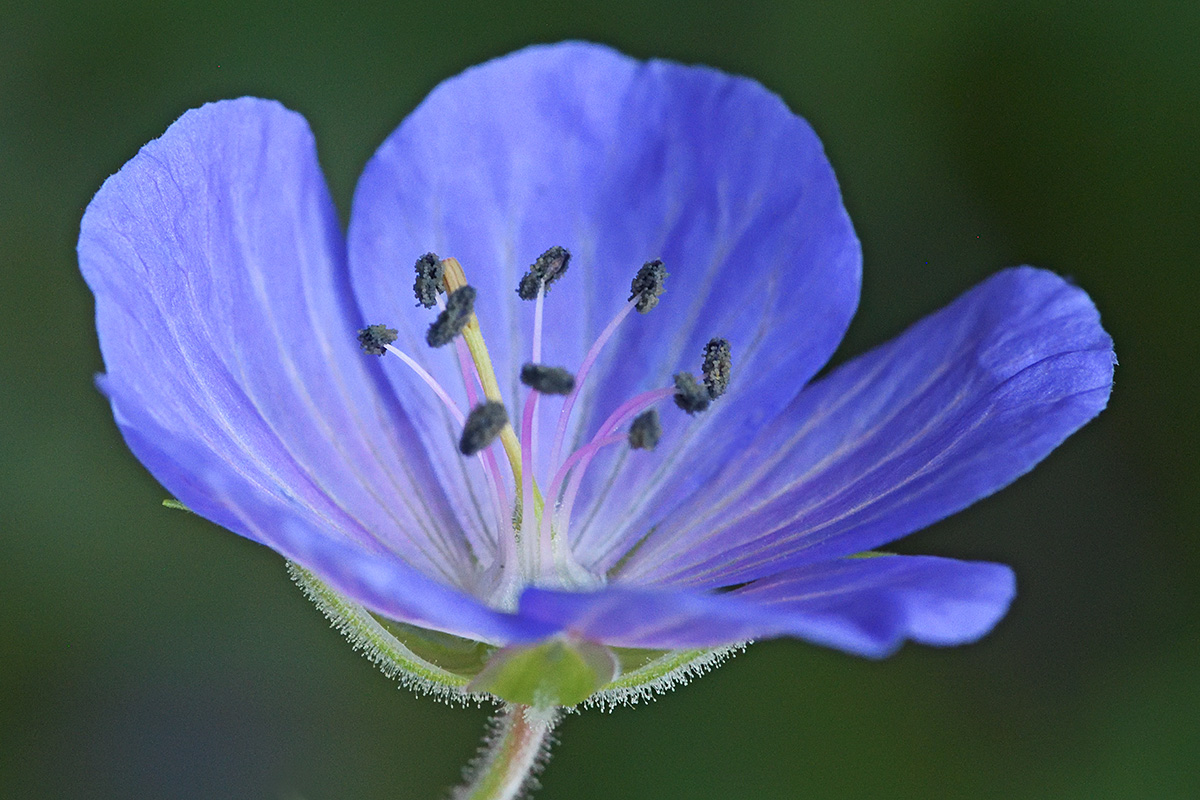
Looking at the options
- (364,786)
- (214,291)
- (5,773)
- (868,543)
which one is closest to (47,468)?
(5,773)

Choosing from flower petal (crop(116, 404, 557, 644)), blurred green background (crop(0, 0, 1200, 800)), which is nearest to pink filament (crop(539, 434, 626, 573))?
flower petal (crop(116, 404, 557, 644))

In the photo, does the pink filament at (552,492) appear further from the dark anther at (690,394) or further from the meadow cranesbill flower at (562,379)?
the dark anther at (690,394)

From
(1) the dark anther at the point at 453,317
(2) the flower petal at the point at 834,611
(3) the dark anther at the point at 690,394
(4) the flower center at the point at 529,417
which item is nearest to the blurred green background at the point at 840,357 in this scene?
(4) the flower center at the point at 529,417

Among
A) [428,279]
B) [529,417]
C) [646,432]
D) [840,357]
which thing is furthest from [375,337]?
[840,357]

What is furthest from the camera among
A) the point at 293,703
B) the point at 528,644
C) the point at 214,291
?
the point at 293,703

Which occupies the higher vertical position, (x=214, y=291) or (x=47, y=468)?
(x=214, y=291)

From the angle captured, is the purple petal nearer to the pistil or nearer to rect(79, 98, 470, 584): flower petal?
rect(79, 98, 470, 584): flower petal

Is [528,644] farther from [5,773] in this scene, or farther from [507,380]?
[5,773]

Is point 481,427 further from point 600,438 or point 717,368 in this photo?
point 717,368
